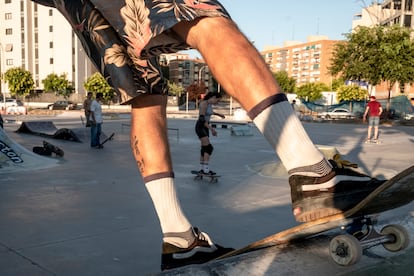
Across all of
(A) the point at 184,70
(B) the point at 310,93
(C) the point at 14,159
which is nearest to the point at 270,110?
(C) the point at 14,159

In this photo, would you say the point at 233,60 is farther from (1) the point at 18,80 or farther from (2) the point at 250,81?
(1) the point at 18,80

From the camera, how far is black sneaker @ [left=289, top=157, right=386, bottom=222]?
153 cm

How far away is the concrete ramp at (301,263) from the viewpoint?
167 cm

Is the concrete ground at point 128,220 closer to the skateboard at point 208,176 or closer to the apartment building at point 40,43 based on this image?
the skateboard at point 208,176

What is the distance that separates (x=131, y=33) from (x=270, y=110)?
2.23 feet

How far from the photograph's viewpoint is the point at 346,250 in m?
1.88

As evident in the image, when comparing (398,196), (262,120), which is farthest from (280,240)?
(262,120)

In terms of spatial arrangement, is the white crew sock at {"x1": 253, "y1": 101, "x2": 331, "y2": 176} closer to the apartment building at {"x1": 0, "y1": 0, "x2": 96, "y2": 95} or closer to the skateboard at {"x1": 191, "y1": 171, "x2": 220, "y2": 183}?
the skateboard at {"x1": 191, "y1": 171, "x2": 220, "y2": 183}

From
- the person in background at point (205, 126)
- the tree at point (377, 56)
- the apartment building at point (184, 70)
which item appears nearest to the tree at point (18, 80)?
the tree at point (377, 56)

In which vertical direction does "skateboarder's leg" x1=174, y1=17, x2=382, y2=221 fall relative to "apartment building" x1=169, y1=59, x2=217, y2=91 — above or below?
below

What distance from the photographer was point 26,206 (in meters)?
4.07

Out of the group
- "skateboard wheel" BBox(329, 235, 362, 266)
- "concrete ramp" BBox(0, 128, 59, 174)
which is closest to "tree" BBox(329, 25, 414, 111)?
"concrete ramp" BBox(0, 128, 59, 174)

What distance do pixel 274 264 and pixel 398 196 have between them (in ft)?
1.88

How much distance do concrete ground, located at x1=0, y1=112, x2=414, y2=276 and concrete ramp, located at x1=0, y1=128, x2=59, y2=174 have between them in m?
0.27
